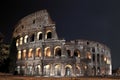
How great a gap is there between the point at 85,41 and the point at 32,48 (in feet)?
32.3

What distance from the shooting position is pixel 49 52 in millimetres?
40031

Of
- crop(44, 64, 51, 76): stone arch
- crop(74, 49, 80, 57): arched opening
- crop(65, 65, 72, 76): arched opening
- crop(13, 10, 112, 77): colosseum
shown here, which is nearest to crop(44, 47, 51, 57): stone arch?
crop(13, 10, 112, 77): colosseum

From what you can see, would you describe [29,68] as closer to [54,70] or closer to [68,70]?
[54,70]

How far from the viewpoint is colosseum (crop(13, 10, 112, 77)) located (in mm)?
38156

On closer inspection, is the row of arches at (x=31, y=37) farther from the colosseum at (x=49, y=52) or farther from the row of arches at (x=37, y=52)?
the row of arches at (x=37, y=52)

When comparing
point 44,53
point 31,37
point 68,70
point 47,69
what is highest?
point 31,37

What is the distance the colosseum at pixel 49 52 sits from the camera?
38.2 meters

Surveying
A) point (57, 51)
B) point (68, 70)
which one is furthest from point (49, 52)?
point (68, 70)

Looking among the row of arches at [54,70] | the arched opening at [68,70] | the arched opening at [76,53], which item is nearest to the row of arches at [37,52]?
the row of arches at [54,70]

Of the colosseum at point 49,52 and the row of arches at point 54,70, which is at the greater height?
the colosseum at point 49,52

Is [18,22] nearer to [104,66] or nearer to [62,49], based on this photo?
[62,49]

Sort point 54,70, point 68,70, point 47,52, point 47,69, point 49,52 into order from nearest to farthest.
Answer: point 54,70, point 47,69, point 68,70, point 49,52, point 47,52

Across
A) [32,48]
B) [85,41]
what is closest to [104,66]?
[85,41]

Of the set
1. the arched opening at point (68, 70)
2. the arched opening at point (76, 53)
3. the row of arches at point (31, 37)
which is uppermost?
the row of arches at point (31, 37)
